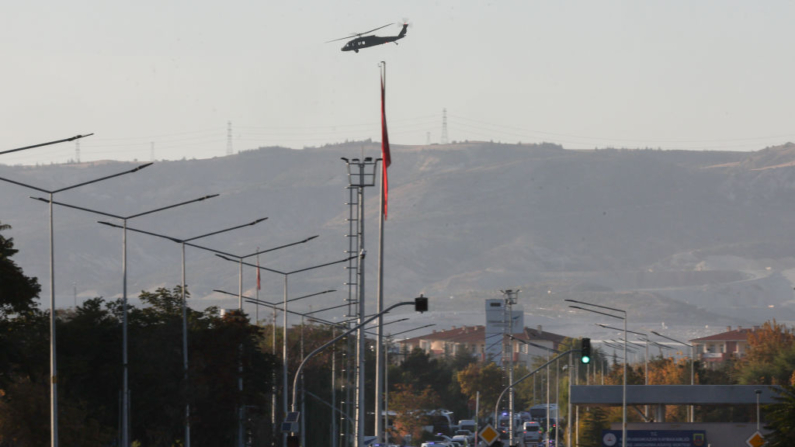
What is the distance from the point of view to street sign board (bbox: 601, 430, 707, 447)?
270 feet

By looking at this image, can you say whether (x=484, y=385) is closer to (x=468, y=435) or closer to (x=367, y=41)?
(x=468, y=435)

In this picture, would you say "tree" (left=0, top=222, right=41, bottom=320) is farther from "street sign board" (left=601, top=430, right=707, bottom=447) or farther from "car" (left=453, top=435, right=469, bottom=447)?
"car" (left=453, top=435, right=469, bottom=447)

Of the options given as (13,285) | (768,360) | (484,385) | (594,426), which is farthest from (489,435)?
(484,385)

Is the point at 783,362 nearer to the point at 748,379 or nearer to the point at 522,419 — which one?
the point at 748,379

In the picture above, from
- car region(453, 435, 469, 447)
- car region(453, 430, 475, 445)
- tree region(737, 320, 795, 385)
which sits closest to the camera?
car region(453, 435, 469, 447)

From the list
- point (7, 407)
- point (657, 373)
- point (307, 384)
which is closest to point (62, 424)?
point (7, 407)

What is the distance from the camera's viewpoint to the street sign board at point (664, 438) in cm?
8231

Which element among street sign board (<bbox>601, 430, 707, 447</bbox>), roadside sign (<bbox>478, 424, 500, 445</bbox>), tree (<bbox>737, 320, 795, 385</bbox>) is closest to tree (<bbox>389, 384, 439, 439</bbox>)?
tree (<bbox>737, 320, 795, 385</bbox>)

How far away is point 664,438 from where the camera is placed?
8262 cm

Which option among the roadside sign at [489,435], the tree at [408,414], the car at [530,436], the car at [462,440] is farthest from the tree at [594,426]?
the roadside sign at [489,435]

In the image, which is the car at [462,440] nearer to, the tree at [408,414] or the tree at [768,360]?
the tree at [408,414]

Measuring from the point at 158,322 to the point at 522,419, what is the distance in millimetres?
106961

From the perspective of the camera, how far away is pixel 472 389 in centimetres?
18000

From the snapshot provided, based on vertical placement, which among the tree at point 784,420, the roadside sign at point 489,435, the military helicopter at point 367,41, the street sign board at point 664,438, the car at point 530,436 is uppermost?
the military helicopter at point 367,41
